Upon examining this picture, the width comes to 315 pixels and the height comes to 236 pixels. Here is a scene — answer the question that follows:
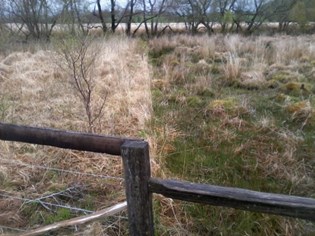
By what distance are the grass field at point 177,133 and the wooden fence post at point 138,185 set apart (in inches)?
36.7

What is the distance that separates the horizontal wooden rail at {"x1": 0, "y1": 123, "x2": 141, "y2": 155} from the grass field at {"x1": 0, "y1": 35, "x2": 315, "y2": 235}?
93 cm

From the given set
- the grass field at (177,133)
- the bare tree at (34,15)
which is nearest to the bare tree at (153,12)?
the bare tree at (34,15)

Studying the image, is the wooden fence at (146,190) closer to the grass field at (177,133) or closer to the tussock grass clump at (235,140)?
the grass field at (177,133)

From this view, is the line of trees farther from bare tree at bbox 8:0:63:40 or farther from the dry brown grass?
the dry brown grass

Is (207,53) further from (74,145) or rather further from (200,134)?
(74,145)

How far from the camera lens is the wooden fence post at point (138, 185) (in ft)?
4.75

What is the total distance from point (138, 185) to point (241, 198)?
466mm

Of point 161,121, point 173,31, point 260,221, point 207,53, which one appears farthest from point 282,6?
point 260,221

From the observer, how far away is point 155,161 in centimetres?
335

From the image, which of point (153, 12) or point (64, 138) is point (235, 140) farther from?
point (153, 12)

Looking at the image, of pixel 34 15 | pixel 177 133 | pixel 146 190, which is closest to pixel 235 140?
pixel 177 133

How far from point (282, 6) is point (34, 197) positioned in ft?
77.7

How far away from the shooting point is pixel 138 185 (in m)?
1.49

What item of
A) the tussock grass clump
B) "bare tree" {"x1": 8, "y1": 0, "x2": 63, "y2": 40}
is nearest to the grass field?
the tussock grass clump
